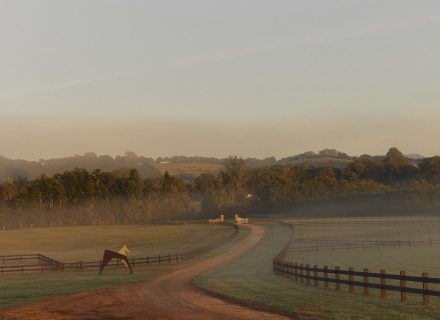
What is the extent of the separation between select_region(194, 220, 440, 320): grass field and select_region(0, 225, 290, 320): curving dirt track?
3.35 ft

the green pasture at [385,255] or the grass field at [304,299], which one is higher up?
the grass field at [304,299]

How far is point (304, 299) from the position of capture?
25031mm

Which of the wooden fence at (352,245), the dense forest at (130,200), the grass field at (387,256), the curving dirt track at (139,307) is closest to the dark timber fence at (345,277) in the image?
the curving dirt track at (139,307)

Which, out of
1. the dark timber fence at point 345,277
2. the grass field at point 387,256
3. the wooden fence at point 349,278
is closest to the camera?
the wooden fence at point 349,278

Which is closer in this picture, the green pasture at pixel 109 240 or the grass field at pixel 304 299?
the grass field at pixel 304 299

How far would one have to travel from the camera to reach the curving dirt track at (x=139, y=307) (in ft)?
71.8

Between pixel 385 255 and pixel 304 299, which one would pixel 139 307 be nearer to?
pixel 304 299

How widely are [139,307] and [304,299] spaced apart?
5.91 metres

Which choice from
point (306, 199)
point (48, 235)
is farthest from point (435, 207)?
point (48, 235)

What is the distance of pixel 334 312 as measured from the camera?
21.2 meters

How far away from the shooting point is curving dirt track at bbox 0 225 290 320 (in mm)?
21878

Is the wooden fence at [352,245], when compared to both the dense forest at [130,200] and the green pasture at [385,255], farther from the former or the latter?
the dense forest at [130,200]

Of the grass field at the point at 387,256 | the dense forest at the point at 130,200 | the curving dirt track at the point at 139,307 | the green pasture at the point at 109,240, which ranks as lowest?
the green pasture at the point at 109,240

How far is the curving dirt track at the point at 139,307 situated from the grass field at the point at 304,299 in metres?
1.02
